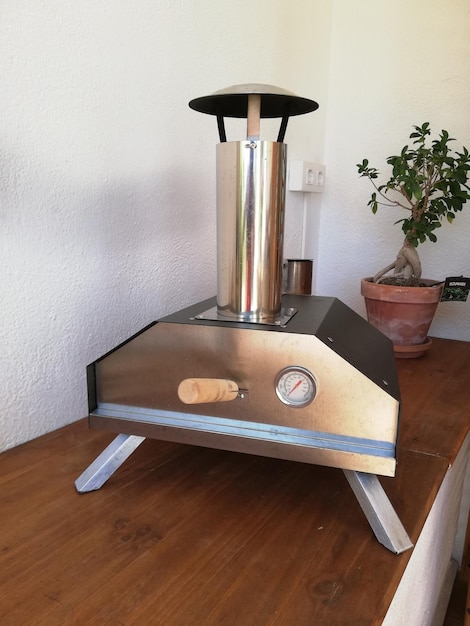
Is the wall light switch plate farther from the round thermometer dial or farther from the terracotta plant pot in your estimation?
the round thermometer dial

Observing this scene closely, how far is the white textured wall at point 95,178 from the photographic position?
0.69 meters

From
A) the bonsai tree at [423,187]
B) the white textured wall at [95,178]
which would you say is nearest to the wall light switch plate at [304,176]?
the bonsai tree at [423,187]

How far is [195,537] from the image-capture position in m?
0.54

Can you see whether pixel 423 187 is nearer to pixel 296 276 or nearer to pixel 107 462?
pixel 296 276

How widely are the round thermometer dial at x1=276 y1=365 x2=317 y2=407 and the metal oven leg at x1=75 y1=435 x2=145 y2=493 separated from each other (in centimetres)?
20

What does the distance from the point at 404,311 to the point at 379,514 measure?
0.71 metres

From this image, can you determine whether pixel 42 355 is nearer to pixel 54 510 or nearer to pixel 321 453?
pixel 54 510

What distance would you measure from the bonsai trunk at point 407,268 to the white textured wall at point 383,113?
7.8 inches

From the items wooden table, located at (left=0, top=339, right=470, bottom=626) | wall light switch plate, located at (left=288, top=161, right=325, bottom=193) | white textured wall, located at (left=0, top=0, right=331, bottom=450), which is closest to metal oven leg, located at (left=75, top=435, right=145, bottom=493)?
wooden table, located at (left=0, top=339, right=470, bottom=626)

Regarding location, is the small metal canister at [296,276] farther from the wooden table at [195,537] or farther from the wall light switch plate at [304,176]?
the wall light switch plate at [304,176]

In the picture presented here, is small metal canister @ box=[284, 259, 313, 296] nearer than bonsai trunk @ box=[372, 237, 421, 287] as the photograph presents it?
Yes

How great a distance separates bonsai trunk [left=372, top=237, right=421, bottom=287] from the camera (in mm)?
1209

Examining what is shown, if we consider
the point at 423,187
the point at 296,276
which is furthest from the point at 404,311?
the point at 296,276

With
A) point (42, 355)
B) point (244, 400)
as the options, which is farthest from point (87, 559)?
point (42, 355)
